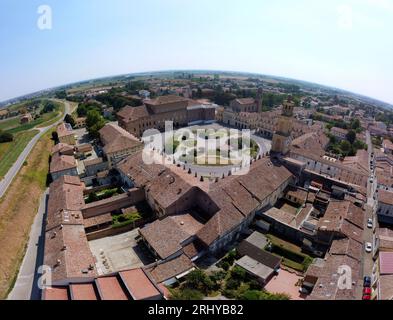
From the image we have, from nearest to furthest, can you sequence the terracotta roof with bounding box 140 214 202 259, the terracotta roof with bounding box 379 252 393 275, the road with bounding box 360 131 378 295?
the terracotta roof with bounding box 379 252 393 275 < the terracotta roof with bounding box 140 214 202 259 < the road with bounding box 360 131 378 295

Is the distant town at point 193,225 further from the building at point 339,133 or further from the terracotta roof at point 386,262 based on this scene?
the building at point 339,133

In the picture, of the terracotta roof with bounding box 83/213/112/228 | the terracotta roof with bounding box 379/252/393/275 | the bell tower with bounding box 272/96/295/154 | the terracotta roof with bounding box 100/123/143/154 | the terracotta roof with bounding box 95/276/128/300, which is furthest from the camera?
the terracotta roof with bounding box 100/123/143/154

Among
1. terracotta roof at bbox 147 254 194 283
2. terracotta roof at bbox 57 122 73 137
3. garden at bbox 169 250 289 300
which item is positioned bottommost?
garden at bbox 169 250 289 300

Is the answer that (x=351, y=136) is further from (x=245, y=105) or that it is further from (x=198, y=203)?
(x=198, y=203)

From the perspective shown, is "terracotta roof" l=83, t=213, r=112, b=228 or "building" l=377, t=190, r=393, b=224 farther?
"building" l=377, t=190, r=393, b=224

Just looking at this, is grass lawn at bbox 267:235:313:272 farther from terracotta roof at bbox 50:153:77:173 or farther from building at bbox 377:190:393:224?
terracotta roof at bbox 50:153:77:173

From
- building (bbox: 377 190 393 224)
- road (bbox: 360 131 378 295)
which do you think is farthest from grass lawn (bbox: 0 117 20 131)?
building (bbox: 377 190 393 224)
